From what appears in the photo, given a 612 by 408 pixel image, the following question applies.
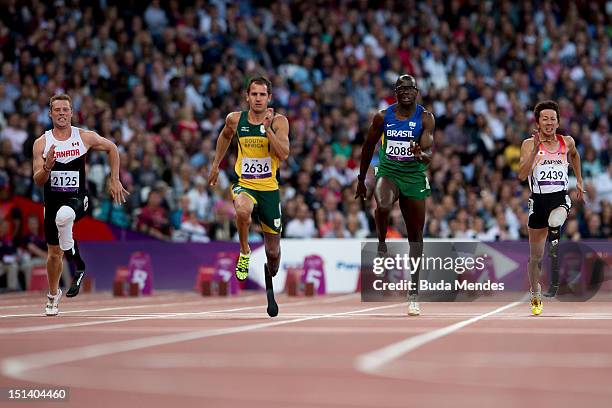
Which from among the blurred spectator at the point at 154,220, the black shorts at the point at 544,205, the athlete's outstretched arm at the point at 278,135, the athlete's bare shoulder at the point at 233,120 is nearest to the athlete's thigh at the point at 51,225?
the athlete's bare shoulder at the point at 233,120

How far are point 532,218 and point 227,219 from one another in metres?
9.11

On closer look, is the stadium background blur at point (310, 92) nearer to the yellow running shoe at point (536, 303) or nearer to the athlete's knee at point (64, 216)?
the athlete's knee at point (64, 216)

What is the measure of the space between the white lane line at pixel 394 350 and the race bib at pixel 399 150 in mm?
2270

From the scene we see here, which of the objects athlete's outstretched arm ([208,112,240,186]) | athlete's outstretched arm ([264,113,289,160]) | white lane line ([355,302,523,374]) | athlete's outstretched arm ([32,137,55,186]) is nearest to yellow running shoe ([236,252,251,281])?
athlete's outstretched arm ([208,112,240,186])

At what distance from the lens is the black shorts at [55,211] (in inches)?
473

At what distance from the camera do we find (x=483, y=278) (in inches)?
651

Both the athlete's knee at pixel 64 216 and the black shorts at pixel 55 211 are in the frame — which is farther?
the black shorts at pixel 55 211

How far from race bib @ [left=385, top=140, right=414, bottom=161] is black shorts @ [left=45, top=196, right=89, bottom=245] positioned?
3.35 m

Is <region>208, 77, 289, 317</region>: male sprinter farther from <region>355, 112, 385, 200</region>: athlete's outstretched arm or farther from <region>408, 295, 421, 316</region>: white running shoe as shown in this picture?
<region>408, 295, 421, 316</region>: white running shoe

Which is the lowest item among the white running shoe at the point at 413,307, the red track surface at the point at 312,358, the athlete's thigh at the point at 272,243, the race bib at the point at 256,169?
the red track surface at the point at 312,358

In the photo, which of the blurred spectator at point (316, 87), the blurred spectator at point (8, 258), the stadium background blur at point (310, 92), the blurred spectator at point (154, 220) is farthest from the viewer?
the blurred spectator at point (316, 87)

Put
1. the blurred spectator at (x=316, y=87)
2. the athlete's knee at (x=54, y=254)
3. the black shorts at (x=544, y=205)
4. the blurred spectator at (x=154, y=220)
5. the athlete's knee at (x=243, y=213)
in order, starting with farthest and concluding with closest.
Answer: the blurred spectator at (x=316, y=87)
the blurred spectator at (x=154, y=220)
the athlete's knee at (x=54, y=254)
the black shorts at (x=544, y=205)
the athlete's knee at (x=243, y=213)

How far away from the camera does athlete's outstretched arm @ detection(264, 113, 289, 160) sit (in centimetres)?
1127

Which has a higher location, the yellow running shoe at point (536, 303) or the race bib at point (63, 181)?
the race bib at point (63, 181)
